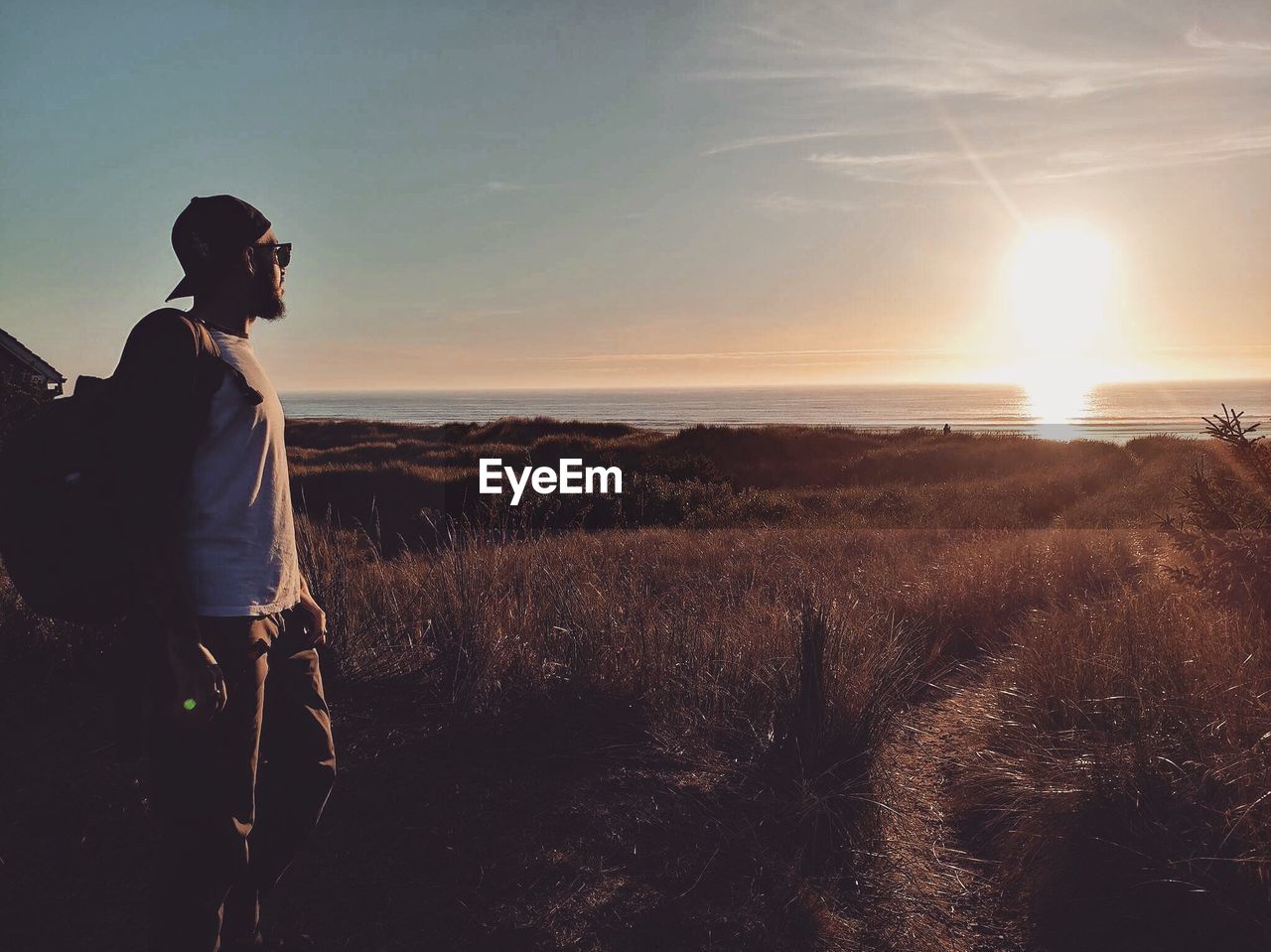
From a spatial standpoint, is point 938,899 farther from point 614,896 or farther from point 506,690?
point 506,690

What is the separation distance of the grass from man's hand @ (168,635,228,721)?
1.24m

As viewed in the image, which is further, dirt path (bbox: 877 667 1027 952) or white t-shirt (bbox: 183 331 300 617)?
dirt path (bbox: 877 667 1027 952)

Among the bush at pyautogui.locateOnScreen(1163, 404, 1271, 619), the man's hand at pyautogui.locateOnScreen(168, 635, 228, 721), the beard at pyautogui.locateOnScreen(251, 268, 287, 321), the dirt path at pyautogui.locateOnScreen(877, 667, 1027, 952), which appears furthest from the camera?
the bush at pyautogui.locateOnScreen(1163, 404, 1271, 619)

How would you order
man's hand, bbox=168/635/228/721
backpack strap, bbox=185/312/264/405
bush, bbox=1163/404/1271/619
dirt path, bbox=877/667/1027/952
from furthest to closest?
bush, bbox=1163/404/1271/619
dirt path, bbox=877/667/1027/952
backpack strap, bbox=185/312/264/405
man's hand, bbox=168/635/228/721

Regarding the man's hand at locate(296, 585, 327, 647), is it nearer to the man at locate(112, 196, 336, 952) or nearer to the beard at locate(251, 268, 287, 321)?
the man at locate(112, 196, 336, 952)

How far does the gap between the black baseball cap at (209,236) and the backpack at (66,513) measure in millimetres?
342

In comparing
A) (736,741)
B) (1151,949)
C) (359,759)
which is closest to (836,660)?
(736,741)

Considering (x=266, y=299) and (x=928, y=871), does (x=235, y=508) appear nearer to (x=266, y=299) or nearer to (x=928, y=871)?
(x=266, y=299)

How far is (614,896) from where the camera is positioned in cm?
308

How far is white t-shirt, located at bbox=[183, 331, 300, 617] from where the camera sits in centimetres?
225

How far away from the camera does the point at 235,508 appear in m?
2.29

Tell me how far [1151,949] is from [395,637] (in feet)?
13.3

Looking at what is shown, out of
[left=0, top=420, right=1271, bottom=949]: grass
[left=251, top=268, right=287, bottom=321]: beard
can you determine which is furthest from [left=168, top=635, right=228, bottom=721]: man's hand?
[left=0, top=420, right=1271, bottom=949]: grass

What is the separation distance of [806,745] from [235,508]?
9.03ft
